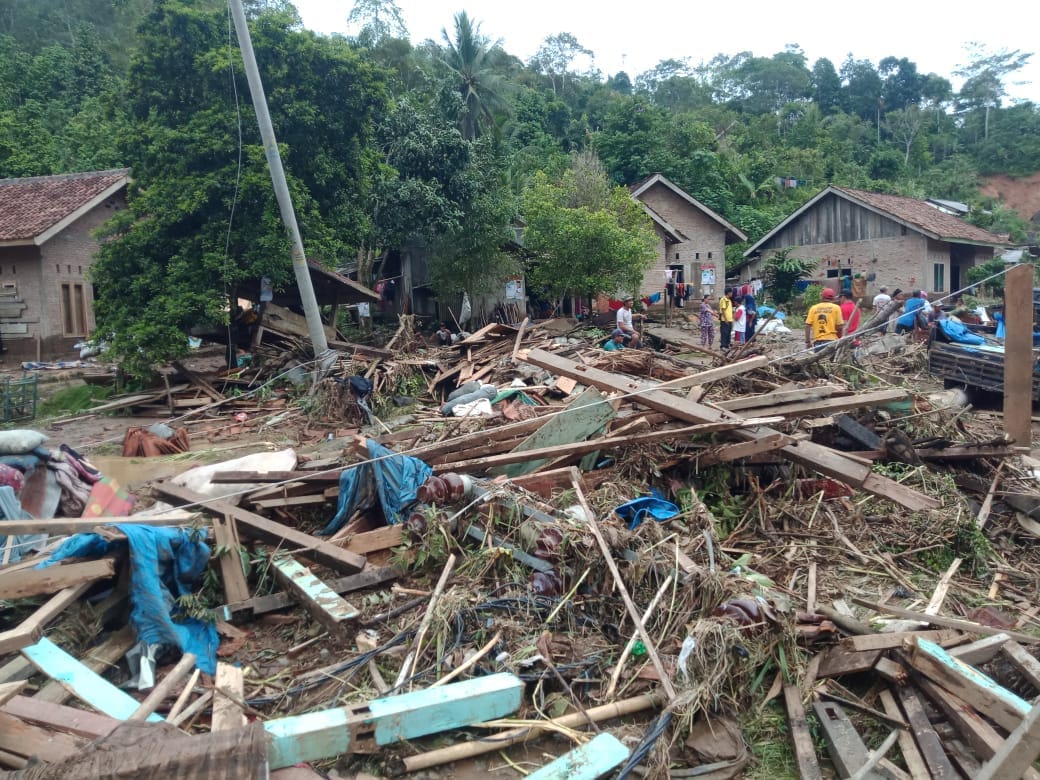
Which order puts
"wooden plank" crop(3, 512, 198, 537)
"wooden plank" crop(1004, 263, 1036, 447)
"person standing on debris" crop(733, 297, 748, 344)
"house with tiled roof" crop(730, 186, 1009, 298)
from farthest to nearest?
"house with tiled roof" crop(730, 186, 1009, 298) → "person standing on debris" crop(733, 297, 748, 344) → "wooden plank" crop(1004, 263, 1036, 447) → "wooden plank" crop(3, 512, 198, 537)

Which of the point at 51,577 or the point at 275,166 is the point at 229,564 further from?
the point at 275,166

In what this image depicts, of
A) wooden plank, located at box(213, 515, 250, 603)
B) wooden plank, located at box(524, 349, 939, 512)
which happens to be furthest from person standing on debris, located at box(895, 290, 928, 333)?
wooden plank, located at box(213, 515, 250, 603)

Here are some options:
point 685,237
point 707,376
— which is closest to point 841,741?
point 707,376

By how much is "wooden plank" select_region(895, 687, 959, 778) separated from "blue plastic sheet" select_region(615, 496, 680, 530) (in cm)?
208

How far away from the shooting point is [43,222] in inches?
672

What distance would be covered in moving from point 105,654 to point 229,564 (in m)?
0.96

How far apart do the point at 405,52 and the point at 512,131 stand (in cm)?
629

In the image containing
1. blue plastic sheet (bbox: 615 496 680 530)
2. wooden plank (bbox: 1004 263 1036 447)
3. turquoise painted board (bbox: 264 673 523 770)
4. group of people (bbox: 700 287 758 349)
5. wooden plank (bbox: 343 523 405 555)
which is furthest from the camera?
group of people (bbox: 700 287 758 349)

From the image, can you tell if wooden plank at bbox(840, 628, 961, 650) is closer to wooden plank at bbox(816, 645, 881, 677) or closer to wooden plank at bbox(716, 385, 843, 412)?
wooden plank at bbox(816, 645, 881, 677)

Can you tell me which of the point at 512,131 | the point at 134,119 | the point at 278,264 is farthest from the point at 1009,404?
the point at 512,131

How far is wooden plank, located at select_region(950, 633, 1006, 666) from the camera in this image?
162 inches

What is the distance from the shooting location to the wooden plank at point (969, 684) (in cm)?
352

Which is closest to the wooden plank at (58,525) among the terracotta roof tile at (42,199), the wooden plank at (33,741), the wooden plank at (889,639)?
the wooden plank at (33,741)

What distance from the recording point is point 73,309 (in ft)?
60.8
